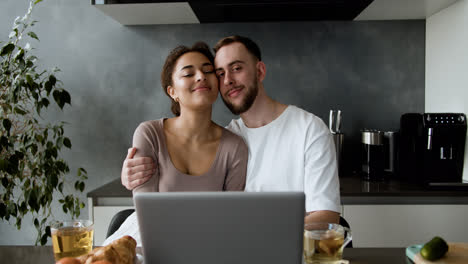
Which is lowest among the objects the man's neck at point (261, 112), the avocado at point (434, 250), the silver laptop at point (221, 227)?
the avocado at point (434, 250)

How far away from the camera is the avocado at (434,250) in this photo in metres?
0.96

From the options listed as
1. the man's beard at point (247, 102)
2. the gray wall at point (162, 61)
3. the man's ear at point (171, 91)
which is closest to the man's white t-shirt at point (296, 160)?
the man's beard at point (247, 102)

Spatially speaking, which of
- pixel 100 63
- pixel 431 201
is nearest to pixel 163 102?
pixel 100 63

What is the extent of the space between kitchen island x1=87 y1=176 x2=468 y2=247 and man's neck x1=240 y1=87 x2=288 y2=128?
0.62 metres

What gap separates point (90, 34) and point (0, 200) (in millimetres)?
1166

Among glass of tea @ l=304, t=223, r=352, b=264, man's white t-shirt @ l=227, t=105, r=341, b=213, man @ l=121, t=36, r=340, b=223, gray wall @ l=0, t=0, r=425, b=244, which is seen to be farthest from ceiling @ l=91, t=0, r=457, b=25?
glass of tea @ l=304, t=223, r=352, b=264

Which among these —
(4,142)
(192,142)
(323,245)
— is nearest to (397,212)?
(192,142)

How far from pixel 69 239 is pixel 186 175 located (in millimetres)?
723

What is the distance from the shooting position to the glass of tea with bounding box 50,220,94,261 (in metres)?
0.92

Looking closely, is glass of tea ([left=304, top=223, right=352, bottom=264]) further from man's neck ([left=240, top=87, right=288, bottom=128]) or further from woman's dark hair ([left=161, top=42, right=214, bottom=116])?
woman's dark hair ([left=161, top=42, right=214, bottom=116])

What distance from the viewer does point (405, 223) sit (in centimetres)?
214

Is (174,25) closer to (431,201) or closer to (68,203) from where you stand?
(68,203)

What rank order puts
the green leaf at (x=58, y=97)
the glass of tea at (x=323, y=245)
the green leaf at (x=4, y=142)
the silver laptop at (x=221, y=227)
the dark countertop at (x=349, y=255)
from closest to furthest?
the silver laptop at (x=221, y=227)
the glass of tea at (x=323, y=245)
the dark countertop at (x=349, y=255)
the green leaf at (x=4, y=142)
the green leaf at (x=58, y=97)

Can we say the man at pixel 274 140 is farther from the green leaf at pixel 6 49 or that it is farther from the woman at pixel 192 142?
the green leaf at pixel 6 49
